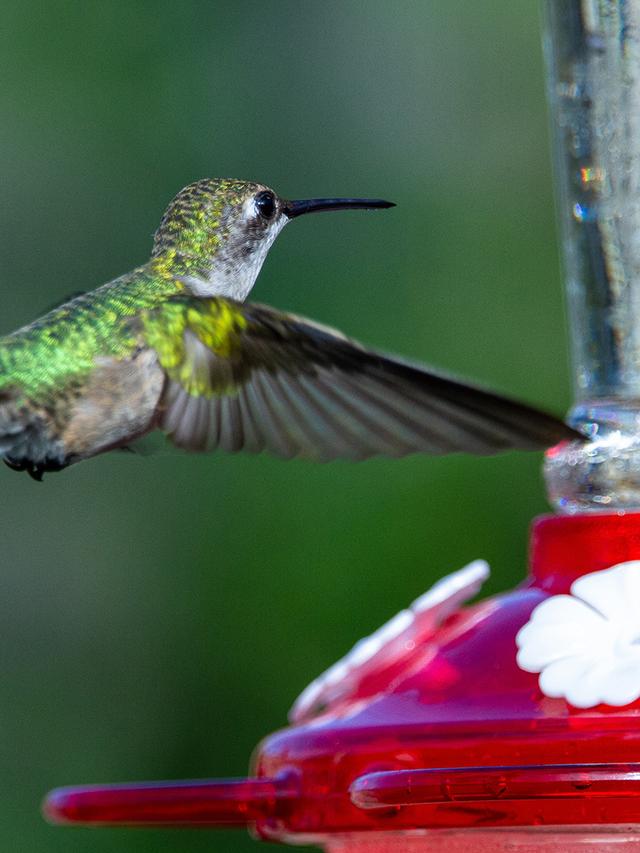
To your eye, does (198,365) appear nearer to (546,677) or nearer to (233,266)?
(233,266)

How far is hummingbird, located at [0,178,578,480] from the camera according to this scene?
266 centimetres

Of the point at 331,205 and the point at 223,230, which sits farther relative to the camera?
the point at 223,230

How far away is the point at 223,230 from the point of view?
9.46ft

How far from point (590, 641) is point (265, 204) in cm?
88

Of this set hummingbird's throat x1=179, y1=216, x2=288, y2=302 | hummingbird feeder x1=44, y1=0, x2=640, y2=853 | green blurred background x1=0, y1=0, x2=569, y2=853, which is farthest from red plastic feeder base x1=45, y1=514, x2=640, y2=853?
green blurred background x1=0, y1=0, x2=569, y2=853

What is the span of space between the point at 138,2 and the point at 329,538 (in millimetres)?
3166

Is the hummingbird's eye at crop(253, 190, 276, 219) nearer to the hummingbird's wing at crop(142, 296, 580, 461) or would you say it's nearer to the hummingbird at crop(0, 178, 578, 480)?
the hummingbird at crop(0, 178, 578, 480)

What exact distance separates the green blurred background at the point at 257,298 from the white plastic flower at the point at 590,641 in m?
3.96

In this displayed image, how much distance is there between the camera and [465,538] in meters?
7.10

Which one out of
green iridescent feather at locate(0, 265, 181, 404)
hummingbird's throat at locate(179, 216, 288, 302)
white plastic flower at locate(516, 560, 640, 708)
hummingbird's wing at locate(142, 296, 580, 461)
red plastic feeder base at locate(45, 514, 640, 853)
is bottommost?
red plastic feeder base at locate(45, 514, 640, 853)

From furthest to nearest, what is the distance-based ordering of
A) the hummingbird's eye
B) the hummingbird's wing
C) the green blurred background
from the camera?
1. the green blurred background
2. the hummingbird's eye
3. the hummingbird's wing

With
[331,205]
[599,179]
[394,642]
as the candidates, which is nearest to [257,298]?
[599,179]

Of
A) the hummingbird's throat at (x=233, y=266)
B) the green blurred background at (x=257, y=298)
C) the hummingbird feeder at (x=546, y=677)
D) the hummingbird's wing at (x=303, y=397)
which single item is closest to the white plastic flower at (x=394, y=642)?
the hummingbird feeder at (x=546, y=677)

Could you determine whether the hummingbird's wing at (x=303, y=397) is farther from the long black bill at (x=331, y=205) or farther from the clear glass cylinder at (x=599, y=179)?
the clear glass cylinder at (x=599, y=179)
